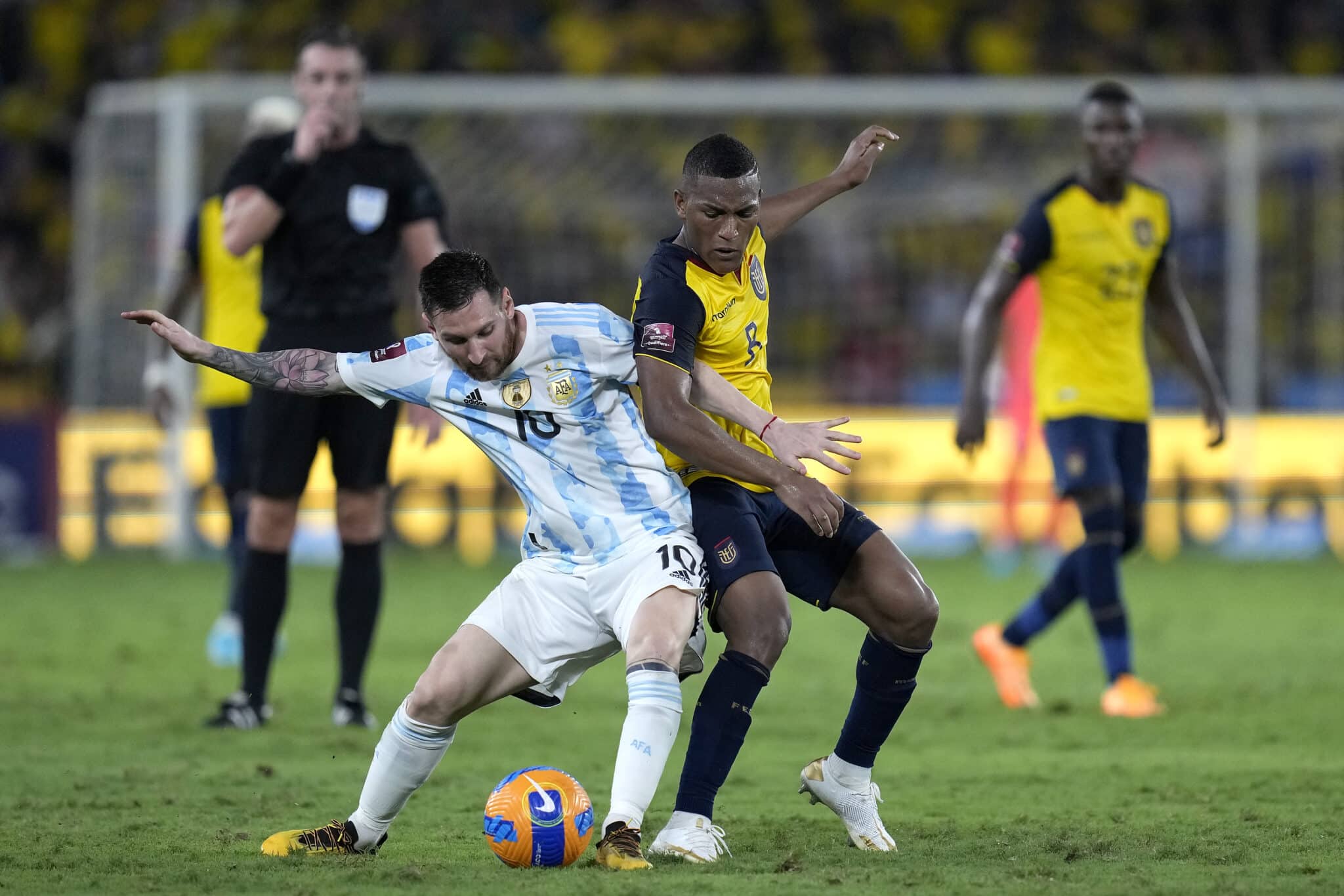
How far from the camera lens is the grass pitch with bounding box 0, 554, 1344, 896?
4.21m

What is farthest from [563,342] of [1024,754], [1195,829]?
[1024,754]

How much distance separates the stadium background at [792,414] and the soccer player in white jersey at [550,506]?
0.27m

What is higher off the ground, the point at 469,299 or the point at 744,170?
the point at 744,170

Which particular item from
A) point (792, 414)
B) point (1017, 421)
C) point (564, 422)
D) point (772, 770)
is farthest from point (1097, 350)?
point (792, 414)

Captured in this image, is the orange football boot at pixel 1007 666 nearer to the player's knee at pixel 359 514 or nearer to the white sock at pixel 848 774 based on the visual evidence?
the player's knee at pixel 359 514

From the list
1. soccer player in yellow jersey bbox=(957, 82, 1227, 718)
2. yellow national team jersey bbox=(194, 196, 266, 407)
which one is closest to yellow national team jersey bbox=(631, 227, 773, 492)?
soccer player in yellow jersey bbox=(957, 82, 1227, 718)

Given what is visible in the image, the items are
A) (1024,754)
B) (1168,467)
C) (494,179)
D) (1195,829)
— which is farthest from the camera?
(494,179)

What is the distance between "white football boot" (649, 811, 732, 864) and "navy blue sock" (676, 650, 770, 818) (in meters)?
0.03

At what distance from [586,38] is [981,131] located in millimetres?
4195

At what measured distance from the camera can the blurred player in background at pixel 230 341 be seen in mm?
8578

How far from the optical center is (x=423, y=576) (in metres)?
12.9

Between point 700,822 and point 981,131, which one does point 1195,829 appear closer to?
point 700,822

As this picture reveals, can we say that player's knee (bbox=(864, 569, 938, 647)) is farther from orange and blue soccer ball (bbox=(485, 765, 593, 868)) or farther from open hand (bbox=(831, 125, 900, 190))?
open hand (bbox=(831, 125, 900, 190))

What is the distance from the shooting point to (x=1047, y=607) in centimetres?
751
